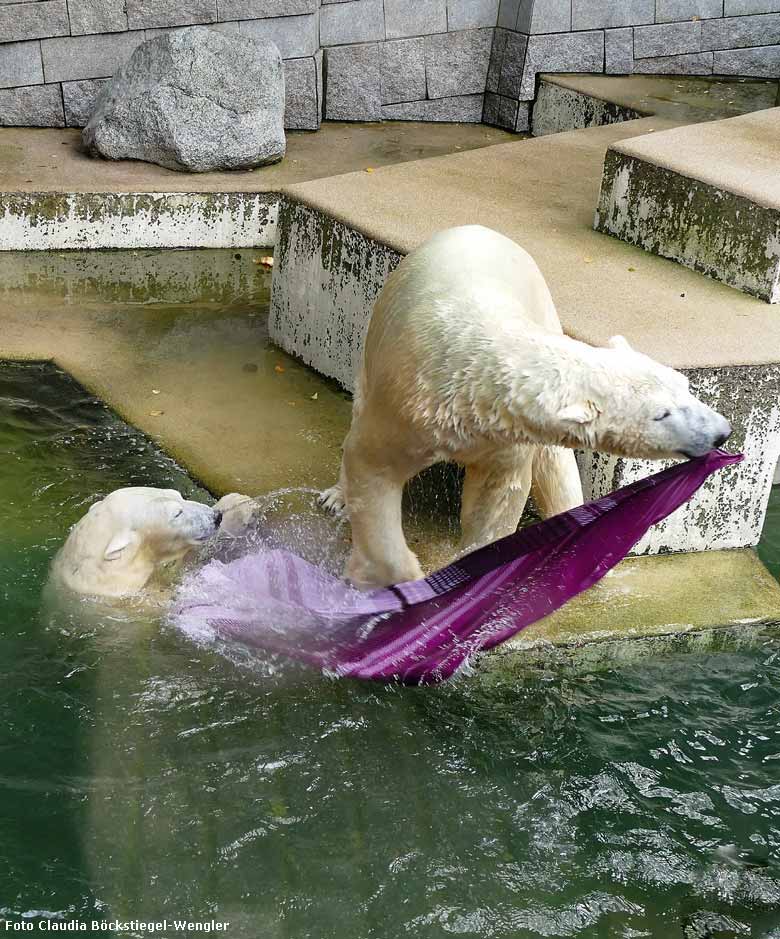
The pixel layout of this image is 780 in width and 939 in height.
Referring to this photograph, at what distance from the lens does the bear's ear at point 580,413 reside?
2.95m

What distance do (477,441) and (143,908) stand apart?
142cm

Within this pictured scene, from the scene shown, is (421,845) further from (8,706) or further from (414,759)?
(8,706)

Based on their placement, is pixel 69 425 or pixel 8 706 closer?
pixel 8 706

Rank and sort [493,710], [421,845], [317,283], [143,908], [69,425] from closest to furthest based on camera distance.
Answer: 1. [143,908]
2. [421,845]
3. [493,710]
4. [69,425]
5. [317,283]

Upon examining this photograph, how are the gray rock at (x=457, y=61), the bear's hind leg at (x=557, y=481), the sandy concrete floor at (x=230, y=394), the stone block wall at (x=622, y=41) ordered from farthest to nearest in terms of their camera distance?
1. the gray rock at (x=457, y=61)
2. the stone block wall at (x=622, y=41)
3. the sandy concrete floor at (x=230, y=394)
4. the bear's hind leg at (x=557, y=481)

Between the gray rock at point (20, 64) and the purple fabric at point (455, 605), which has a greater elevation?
the gray rock at point (20, 64)

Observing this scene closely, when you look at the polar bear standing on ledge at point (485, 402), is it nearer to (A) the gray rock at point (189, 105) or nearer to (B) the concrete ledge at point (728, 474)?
(B) the concrete ledge at point (728, 474)

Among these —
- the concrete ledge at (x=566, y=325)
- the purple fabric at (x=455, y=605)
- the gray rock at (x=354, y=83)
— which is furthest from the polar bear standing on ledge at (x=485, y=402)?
the gray rock at (x=354, y=83)

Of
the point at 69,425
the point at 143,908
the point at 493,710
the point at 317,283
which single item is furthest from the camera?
the point at 317,283

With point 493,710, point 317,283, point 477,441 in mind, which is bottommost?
point 493,710

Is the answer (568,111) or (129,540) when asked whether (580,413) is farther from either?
(568,111)

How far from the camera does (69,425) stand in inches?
201

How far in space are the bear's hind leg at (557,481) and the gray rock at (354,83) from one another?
5.92 m

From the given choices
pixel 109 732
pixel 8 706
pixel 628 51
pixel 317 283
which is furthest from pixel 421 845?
pixel 628 51
